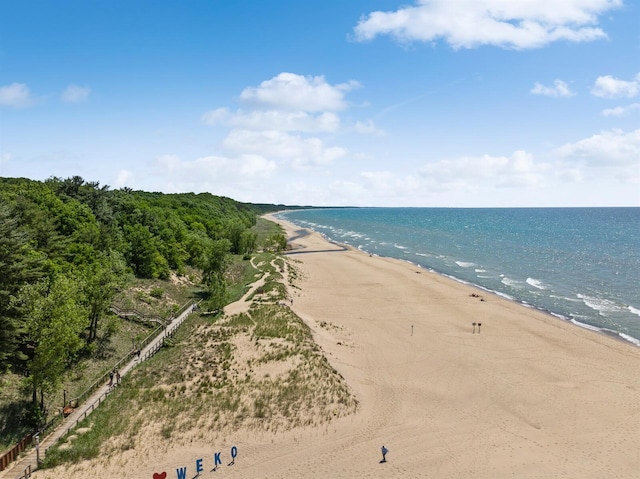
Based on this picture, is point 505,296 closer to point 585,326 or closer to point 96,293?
point 585,326

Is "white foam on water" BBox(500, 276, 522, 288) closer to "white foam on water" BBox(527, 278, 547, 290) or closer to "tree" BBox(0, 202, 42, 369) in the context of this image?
"white foam on water" BBox(527, 278, 547, 290)

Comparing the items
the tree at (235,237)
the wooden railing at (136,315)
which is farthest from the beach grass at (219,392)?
the tree at (235,237)

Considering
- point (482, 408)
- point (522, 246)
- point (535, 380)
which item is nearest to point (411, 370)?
point (482, 408)

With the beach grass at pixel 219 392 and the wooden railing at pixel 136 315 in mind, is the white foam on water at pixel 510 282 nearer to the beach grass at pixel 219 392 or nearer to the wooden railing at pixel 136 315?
the beach grass at pixel 219 392

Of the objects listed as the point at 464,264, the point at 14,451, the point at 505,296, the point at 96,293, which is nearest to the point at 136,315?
the point at 96,293

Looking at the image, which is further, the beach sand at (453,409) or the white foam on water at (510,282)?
the white foam on water at (510,282)

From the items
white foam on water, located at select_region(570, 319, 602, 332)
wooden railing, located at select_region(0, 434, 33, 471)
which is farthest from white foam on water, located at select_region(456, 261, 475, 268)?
wooden railing, located at select_region(0, 434, 33, 471)
